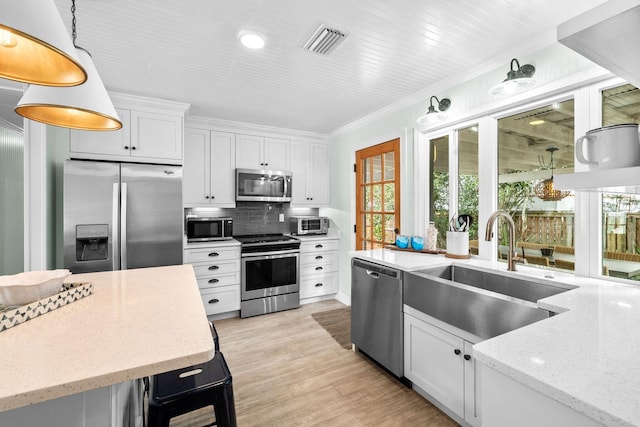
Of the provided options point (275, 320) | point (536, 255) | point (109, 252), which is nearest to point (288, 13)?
point (536, 255)

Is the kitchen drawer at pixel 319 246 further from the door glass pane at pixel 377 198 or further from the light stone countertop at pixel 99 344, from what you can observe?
the light stone countertop at pixel 99 344

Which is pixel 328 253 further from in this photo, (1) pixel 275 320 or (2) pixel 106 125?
(2) pixel 106 125

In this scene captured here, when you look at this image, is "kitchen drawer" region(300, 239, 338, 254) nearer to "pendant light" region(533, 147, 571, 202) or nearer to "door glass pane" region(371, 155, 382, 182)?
"door glass pane" region(371, 155, 382, 182)

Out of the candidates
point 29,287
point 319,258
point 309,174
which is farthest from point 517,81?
point 319,258

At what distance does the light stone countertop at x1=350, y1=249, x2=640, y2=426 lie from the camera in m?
0.58

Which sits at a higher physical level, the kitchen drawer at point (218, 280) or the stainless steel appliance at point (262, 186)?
the stainless steel appliance at point (262, 186)

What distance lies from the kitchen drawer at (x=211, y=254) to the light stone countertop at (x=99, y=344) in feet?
6.55

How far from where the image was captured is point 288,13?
1.66 meters

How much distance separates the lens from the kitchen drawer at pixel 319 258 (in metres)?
Answer: 3.91

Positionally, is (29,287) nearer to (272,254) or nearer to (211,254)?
(211,254)

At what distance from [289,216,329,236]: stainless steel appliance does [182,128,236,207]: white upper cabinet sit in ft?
3.09

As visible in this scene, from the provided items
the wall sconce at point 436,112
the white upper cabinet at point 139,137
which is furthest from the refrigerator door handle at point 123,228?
the wall sconce at point 436,112

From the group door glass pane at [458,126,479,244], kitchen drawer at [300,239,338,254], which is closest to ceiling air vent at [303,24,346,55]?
door glass pane at [458,126,479,244]

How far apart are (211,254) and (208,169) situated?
3.55ft
